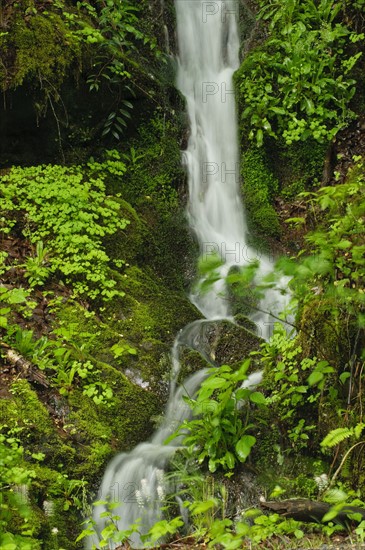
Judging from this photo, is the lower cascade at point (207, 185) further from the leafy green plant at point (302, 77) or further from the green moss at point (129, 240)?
the green moss at point (129, 240)

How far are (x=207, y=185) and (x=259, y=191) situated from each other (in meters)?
0.72

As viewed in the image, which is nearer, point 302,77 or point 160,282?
point 160,282

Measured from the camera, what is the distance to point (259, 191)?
838cm

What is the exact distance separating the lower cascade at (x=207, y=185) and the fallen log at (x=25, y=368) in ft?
3.05

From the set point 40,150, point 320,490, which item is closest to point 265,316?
point 320,490

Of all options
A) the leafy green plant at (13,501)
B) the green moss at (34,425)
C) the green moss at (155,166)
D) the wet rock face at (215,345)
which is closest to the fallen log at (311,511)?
the leafy green plant at (13,501)

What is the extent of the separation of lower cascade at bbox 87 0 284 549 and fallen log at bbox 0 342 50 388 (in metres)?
0.93

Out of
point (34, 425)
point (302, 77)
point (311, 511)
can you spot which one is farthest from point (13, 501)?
point (302, 77)

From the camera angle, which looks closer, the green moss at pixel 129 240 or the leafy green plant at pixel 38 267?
the leafy green plant at pixel 38 267

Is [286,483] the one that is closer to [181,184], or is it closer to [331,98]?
[181,184]

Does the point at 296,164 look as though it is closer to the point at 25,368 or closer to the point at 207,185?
the point at 207,185

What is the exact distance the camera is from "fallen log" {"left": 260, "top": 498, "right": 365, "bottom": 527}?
350cm

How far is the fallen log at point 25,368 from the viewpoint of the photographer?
526 centimetres

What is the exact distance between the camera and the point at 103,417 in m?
5.29
